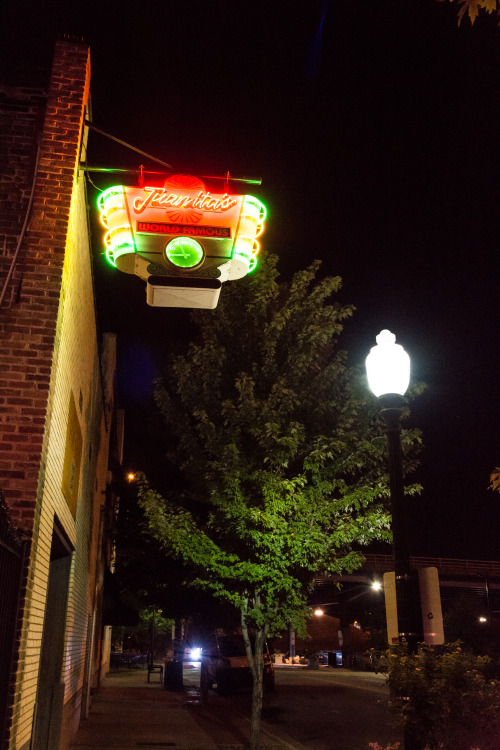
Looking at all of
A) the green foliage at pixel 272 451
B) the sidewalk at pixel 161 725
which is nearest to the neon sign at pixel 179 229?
the green foliage at pixel 272 451

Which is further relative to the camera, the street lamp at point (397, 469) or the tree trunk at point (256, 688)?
the tree trunk at point (256, 688)

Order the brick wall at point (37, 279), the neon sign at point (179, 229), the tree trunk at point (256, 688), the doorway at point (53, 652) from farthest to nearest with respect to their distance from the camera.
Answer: the tree trunk at point (256, 688), the doorway at point (53, 652), the neon sign at point (179, 229), the brick wall at point (37, 279)

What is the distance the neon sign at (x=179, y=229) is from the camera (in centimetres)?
644

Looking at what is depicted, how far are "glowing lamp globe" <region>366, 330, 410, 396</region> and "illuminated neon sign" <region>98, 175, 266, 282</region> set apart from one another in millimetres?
1824

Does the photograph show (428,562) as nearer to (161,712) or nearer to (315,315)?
(161,712)

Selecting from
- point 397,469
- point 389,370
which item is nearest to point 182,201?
point 389,370

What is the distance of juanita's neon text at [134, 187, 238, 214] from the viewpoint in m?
6.61

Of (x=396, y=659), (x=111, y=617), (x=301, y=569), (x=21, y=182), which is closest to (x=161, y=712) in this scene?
(x=111, y=617)

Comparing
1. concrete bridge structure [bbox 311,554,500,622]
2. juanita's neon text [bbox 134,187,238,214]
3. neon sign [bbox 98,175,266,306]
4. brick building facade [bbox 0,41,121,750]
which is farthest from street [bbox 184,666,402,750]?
concrete bridge structure [bbox 311,554,500,622]

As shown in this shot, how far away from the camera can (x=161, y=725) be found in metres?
13.0

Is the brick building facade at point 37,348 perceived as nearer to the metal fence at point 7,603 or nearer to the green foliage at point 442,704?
the metal fence at point 7,603

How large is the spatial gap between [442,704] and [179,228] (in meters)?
5.01

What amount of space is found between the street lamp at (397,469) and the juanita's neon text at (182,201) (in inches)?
88.1

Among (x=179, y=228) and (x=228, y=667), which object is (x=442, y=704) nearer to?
(x=179, y=228)
